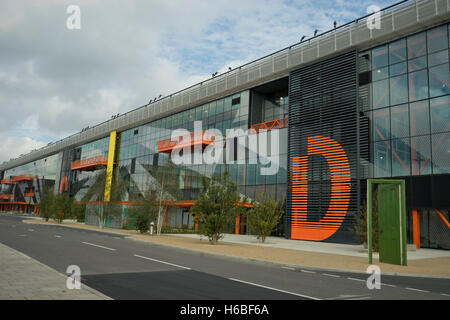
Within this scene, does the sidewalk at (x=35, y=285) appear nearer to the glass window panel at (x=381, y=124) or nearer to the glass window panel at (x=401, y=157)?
the glass window panel at (x=401, y=157)

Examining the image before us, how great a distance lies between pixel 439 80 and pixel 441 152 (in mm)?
4725

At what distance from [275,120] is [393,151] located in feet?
39.2

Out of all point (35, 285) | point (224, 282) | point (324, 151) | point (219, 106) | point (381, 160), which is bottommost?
point (224, 282)

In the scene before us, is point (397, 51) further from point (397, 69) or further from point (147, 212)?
point (147, 212)

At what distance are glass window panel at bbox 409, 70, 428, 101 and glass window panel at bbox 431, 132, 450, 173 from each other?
9.84 feet

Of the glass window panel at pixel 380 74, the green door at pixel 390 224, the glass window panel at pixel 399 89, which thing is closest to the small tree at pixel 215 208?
the green door at pixel 390 224

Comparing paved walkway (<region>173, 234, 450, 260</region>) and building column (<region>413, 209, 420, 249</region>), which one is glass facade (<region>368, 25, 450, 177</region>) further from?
paved walkway (<region>173, 234, 450, 260</region>)

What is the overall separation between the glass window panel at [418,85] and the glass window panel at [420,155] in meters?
2.87

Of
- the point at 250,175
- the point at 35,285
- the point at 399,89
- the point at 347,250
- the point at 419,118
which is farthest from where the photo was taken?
the point at 250,175

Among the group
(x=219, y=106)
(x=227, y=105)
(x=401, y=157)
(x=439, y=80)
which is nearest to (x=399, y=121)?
(x=401, y=157)

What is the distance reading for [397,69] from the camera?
24.7 meters

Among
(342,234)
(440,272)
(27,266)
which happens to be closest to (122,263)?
(27,266)

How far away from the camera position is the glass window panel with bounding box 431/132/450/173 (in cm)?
2153
